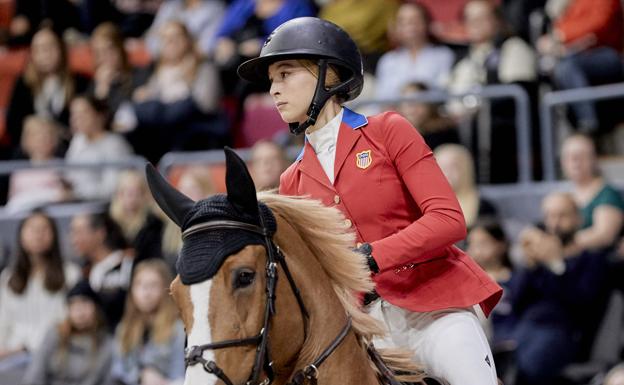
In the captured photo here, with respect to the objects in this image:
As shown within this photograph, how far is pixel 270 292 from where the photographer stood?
336cm

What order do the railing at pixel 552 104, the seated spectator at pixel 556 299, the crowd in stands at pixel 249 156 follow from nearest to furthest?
1. the seated spectator at pixel 556 299
2. the crowd in stands at pixel 249 156
3. the railing at pixel 552 104

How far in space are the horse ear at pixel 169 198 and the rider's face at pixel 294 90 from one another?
0.55m

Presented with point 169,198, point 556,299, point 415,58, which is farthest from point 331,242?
point 415,58

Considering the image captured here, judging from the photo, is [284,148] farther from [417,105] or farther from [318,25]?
[318,25]

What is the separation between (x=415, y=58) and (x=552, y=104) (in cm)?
144

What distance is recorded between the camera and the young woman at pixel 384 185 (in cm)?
384

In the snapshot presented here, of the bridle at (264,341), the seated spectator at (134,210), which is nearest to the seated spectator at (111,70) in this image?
the seated spectator at (134,210)

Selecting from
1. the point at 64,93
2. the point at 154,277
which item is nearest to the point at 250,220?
the point at 154,277

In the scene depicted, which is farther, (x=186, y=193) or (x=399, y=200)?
(x=186, y=193)

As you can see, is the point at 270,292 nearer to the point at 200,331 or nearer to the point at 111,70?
the point at 200,331

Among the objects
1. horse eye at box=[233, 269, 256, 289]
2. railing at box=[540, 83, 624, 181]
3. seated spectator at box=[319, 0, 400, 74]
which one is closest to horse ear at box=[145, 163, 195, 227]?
horse eye at box=[233, 269, 256, 289]

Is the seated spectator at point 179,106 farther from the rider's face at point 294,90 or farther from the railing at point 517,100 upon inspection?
the rider's face at point 294,90

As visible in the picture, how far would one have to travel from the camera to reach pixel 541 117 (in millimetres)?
8953

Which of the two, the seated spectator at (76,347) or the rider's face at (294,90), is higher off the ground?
the rider's face at (294,90)
